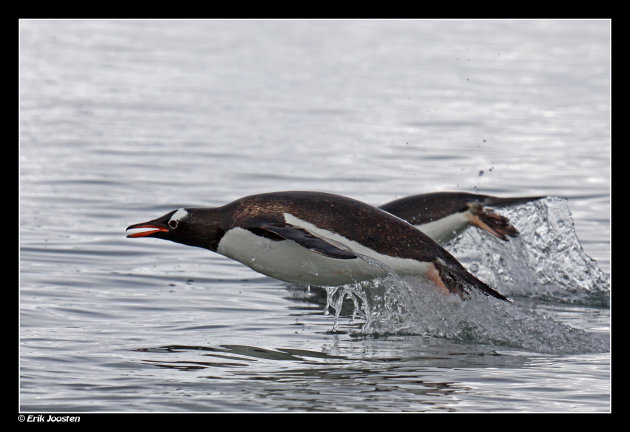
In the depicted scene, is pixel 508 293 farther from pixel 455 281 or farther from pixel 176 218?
pixel 176 218

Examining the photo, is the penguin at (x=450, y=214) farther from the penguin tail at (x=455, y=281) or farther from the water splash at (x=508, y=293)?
the penguin tail at (x=455, y=281)

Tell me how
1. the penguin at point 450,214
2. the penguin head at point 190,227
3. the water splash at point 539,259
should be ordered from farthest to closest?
the penguin at point 450,214 → the water splash at point 539,259 → the penguin head at point 190,227

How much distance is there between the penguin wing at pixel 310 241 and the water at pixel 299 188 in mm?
664

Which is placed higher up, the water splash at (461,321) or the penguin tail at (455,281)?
the penguin tail at (455,281)

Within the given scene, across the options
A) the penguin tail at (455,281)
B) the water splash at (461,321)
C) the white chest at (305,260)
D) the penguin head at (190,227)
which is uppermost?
the penguin head at (190,227)

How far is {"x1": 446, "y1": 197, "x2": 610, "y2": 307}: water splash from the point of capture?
1048 centimetres

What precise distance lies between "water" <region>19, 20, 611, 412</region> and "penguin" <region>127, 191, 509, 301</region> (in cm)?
20

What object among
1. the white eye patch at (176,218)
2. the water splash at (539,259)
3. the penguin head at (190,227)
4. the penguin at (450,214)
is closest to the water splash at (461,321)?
the penguin head at (190,227)

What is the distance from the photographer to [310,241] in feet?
26.6

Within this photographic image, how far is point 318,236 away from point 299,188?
22.2 feet

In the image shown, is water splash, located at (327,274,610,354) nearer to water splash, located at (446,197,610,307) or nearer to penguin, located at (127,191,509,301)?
penguin, located at (127,191,509,301)

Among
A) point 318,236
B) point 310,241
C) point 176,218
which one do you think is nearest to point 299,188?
point 176,218

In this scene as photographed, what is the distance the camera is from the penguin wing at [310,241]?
799 centimetres
